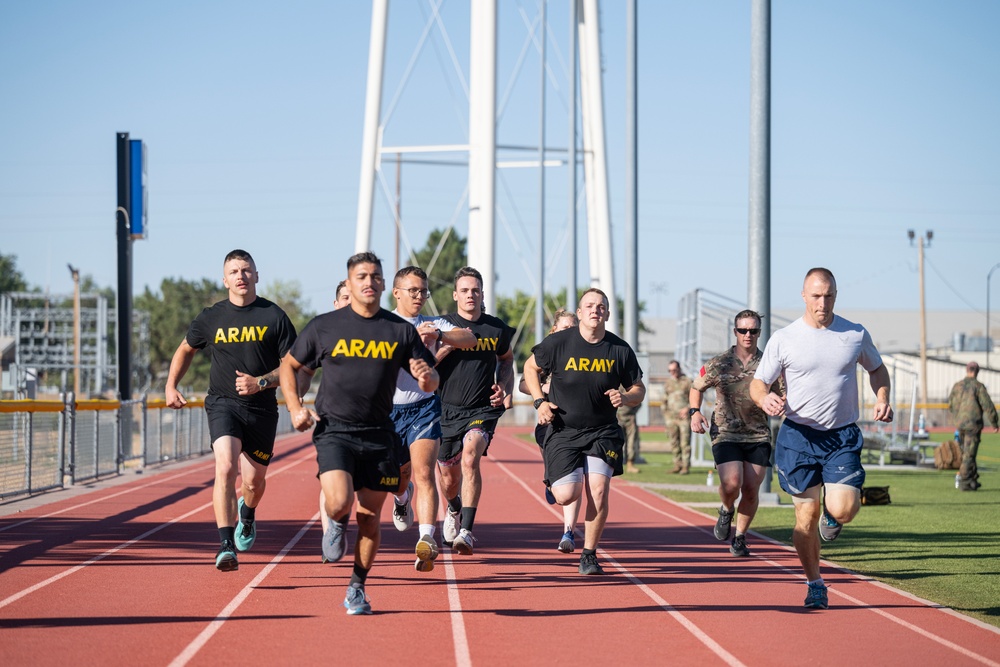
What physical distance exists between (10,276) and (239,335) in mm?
126302

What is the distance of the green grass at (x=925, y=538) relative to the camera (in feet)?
Answer: 31.8

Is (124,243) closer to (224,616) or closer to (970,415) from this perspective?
(970,415)

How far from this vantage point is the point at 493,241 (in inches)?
1563

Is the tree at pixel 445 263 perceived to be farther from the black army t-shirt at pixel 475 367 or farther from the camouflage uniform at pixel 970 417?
the black army t-shirt at pixel 475 367

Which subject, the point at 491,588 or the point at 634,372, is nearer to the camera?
the point at 491,588

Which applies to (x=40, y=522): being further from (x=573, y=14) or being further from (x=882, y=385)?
(x=573, y=14)

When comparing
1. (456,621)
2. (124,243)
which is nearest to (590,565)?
(456,621)

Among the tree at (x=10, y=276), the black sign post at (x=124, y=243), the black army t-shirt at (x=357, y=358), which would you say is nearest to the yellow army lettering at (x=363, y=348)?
the black army t-shirt at (x=357, y=358)

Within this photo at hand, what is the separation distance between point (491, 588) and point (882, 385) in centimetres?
315

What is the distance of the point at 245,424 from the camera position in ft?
30.9

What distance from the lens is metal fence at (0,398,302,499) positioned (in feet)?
54.0

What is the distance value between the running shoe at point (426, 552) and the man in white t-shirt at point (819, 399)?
98.0 inches

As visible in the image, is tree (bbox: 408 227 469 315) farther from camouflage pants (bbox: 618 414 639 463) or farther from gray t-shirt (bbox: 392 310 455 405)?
gray t-shirt (bbox: 392 310 455 405)

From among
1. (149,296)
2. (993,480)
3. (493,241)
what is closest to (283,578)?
(993,480)
